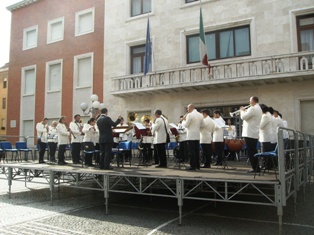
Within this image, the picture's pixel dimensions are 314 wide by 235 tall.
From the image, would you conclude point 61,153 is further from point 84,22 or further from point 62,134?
point 84,22

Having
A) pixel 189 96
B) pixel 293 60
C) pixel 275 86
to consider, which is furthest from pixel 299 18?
pixel 189 96

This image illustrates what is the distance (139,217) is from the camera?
7.59 meters

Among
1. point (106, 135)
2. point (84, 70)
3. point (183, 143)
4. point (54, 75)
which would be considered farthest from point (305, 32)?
point (54, 75)

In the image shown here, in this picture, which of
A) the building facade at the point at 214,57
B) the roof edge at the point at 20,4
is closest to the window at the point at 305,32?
the building facade at the point at 214,57

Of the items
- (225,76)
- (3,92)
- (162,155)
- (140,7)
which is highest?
(140,7)

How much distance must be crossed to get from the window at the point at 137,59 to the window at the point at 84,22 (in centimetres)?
412

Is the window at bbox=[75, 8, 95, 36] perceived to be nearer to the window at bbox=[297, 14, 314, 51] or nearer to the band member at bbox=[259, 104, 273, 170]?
the window at bbox=[297, 14, 314, 51]

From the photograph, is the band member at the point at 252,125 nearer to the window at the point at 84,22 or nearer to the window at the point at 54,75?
the window at the point at 84,22

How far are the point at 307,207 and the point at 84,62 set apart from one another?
1913 centimetres

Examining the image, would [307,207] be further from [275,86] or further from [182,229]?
[275,86]

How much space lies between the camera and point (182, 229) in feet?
21.3

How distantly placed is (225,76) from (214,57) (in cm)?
224

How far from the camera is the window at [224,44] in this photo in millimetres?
17750

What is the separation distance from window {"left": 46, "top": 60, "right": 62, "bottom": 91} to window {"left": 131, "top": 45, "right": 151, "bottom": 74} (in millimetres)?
6644
